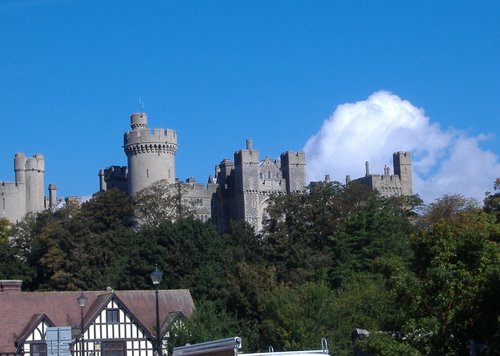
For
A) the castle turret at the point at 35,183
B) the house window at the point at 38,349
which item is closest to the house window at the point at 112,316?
the house window at the point at 38,349

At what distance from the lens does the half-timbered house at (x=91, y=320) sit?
151ft

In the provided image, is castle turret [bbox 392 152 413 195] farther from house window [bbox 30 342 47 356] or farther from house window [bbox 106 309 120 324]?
house window [bbox 30 342 47 356]

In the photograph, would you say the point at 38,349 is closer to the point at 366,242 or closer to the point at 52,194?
the point at 366,242

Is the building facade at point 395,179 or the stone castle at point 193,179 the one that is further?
the building facade at point 395,179

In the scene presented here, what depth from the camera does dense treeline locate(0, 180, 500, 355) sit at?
2298cm

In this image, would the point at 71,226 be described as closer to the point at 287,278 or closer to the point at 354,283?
the point at 287,278

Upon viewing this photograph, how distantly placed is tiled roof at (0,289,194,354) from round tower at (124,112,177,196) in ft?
147

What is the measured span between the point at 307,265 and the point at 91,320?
1670 cm

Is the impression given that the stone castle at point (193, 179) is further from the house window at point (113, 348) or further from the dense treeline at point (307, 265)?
the house window at point (113, 348)

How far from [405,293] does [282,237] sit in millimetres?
42738

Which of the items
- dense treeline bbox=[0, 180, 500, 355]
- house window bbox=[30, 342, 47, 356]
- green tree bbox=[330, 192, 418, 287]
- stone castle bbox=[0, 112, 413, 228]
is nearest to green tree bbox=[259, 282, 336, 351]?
dense treeline bbox=[0, 180, 500, 355]

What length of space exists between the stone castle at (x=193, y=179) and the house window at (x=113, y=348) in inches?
1811

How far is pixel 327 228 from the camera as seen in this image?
70.1 meters

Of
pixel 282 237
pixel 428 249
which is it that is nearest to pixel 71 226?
pixel 282 237
